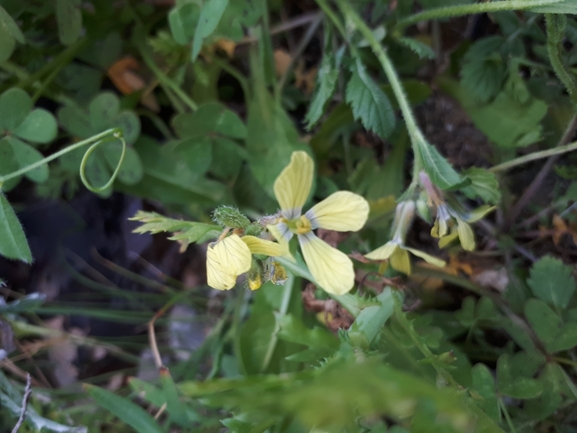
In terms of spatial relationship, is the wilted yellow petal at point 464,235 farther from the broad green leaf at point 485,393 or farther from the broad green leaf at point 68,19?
the broad green leaf at point 68,19

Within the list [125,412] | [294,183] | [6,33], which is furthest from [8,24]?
[125,412]

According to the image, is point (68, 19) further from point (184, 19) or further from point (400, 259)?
point (400, 259)

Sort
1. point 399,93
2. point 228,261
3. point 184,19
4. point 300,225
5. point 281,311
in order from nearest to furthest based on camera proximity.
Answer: point 228,261 → point 300,225 → point 399,93 → point 184,19 → point 281,311

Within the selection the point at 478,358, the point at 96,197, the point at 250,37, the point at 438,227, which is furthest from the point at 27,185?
the point at 478,358

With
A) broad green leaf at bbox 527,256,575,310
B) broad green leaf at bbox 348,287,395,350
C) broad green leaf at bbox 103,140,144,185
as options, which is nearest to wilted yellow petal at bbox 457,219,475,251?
broad green leaf at bbox 348,287,395,350

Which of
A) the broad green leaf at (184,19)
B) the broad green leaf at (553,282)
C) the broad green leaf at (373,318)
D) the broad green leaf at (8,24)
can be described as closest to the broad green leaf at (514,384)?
the broad green leaf at (553,282)

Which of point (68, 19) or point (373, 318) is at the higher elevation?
point (68, 19)
